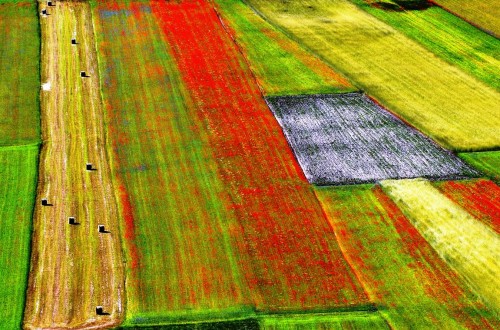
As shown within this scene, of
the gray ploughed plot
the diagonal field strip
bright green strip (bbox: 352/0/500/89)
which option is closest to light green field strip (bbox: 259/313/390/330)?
the diagonal field strip

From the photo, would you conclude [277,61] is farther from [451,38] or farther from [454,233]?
[454,233]

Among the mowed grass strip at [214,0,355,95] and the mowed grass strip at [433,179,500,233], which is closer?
the mowed grass strip at [433,179,500,233]

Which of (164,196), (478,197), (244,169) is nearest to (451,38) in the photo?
(478,197)

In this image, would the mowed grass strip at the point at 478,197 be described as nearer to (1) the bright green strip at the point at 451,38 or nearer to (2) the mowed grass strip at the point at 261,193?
(2) the mowed grass strip at the point at 261,193

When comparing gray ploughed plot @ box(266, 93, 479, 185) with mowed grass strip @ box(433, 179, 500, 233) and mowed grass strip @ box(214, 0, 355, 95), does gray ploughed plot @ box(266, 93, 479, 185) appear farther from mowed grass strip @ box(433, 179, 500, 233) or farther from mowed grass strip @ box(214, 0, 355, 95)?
mowed grass strip @ box(214, 0, 355, 95)

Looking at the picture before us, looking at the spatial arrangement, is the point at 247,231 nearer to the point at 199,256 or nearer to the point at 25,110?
the point at 199,256

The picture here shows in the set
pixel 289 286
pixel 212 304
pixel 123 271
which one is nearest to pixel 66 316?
pixel 123 271
